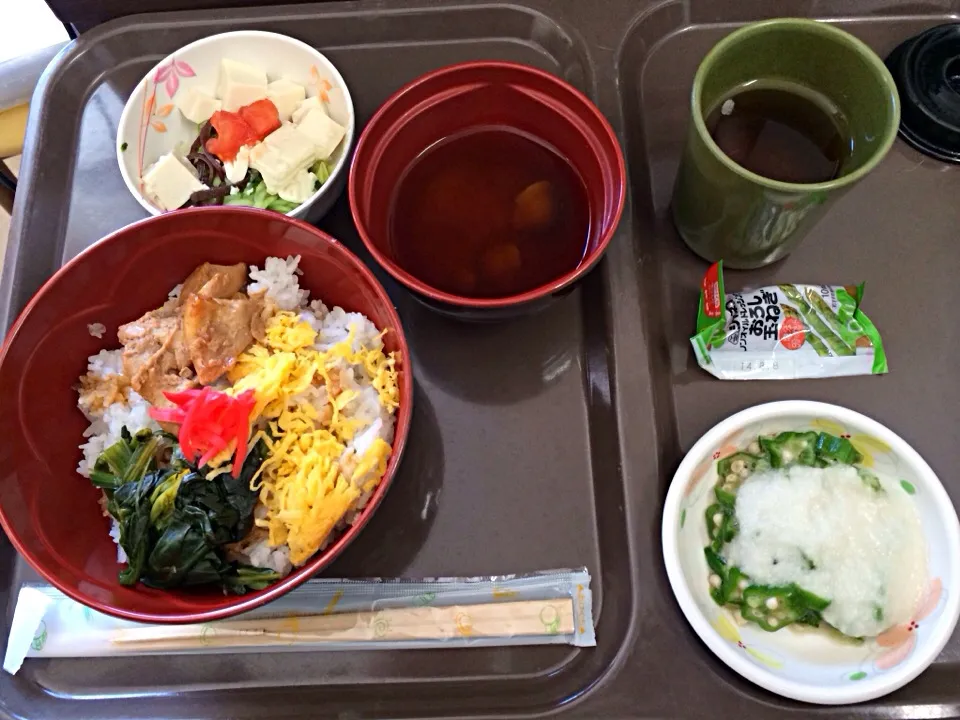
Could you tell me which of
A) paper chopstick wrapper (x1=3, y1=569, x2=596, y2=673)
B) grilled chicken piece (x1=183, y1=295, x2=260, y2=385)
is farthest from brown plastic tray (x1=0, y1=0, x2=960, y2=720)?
grilled chicken piece (x1=183, y1=295, x2=260, y2=385)

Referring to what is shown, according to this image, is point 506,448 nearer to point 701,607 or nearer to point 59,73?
point 701,607

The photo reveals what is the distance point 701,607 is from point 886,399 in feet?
1.48

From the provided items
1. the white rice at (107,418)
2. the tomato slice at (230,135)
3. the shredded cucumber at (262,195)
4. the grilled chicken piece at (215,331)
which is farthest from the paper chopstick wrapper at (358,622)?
the tomato slice at (230,135)

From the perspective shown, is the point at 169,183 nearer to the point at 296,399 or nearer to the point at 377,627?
the point at 296,399

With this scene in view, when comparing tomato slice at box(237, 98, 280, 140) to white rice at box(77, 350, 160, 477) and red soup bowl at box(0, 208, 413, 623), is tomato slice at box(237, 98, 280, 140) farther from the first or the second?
white rice at box(77, 350, 160, 477)

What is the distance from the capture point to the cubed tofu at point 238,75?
1.13 meters

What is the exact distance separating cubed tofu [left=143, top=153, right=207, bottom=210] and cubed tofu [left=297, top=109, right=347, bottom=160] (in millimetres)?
196

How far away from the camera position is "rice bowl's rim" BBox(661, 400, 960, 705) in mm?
828

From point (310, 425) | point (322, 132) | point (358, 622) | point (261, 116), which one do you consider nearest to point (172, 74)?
point (261, 116)

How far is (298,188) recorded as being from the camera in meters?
1.09

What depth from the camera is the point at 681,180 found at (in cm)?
103

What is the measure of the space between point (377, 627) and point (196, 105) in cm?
87

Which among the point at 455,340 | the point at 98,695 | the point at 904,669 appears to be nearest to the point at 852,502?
the point at 904,669

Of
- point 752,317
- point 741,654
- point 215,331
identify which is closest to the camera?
point 741,654
